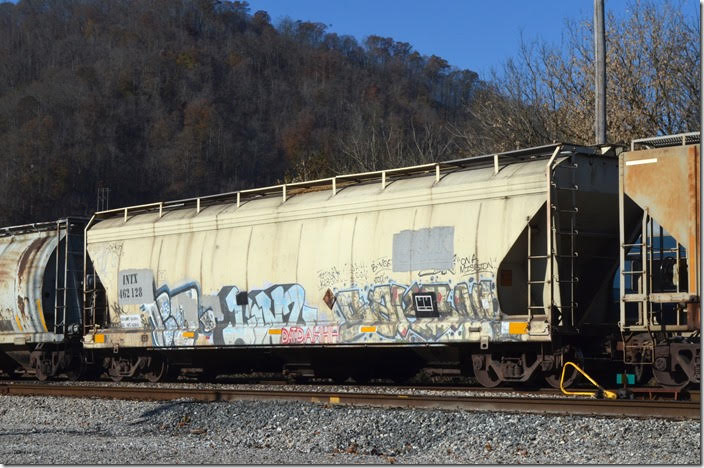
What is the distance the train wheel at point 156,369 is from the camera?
20.6 meters

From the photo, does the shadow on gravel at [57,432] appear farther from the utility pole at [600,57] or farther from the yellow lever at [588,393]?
the utility pole at [600,57]

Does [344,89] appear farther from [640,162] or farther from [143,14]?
[640,162]

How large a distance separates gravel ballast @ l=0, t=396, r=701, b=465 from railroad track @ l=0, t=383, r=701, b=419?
1.80 feet

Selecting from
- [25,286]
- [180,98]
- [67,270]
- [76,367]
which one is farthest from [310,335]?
[180,98]

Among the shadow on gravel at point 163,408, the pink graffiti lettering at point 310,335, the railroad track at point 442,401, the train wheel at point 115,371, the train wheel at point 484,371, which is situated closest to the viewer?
the railroad track at point 442,401

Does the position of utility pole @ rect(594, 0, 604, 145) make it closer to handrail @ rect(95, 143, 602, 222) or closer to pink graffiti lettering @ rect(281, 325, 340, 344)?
handrail @ rect(95, 143, 602, 222)

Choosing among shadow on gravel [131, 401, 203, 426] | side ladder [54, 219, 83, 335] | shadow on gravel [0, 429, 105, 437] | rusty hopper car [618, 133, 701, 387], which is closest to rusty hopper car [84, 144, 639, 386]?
rusty hopper car [618, 133, 701, 387]

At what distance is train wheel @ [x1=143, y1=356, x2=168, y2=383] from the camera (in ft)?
67.5

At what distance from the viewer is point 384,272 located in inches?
615

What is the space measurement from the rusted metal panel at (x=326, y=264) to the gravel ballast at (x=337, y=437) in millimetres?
2776

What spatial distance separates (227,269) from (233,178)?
263ft

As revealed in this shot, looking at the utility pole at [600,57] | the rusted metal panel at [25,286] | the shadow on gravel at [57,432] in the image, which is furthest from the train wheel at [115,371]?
the utility pole at [600,57]

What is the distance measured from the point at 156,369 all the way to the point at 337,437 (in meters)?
10.8

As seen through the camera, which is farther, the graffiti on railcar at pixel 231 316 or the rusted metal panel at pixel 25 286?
the rusted metal panel at pixel 25 286
